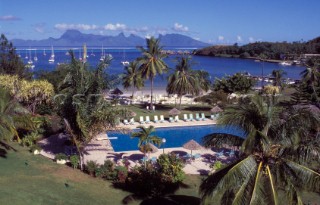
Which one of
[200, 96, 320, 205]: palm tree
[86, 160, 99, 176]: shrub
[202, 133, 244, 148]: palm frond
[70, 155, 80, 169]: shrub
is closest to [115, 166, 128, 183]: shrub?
[86, 160, 99, 176]: shrub

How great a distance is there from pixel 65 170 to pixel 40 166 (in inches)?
57.1

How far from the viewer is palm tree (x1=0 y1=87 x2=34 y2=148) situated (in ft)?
59.8

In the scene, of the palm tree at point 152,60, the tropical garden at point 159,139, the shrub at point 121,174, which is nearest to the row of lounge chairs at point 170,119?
the tropical garden at point 159,139

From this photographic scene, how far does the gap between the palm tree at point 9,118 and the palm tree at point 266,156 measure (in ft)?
39.6

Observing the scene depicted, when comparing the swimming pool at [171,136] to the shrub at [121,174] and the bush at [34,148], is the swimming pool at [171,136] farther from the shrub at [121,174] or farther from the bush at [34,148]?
the shrub at [121,174]

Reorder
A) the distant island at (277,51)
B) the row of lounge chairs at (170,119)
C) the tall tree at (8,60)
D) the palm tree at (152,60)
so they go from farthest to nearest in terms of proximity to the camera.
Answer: the distant island at (277,51), the tall tree at (8,60), the palm tree at (152,60), the row of lounge chairs at (170,119)

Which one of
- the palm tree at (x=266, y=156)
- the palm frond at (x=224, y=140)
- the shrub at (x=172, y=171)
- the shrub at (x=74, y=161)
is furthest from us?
the shrub at (x=74, y=161)

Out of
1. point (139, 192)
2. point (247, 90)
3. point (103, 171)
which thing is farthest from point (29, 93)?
point (247, 90)

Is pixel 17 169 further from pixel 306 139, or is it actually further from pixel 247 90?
pixel 247 90

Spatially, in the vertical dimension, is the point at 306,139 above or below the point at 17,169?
above

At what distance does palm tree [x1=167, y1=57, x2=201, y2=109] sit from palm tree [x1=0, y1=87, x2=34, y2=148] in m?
14.8

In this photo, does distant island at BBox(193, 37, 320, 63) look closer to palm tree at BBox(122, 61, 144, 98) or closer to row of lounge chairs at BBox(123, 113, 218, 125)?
palm tree at BBox(122, 61, 144, 98)

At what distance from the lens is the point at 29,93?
29062 mm

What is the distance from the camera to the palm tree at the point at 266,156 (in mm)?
8891
